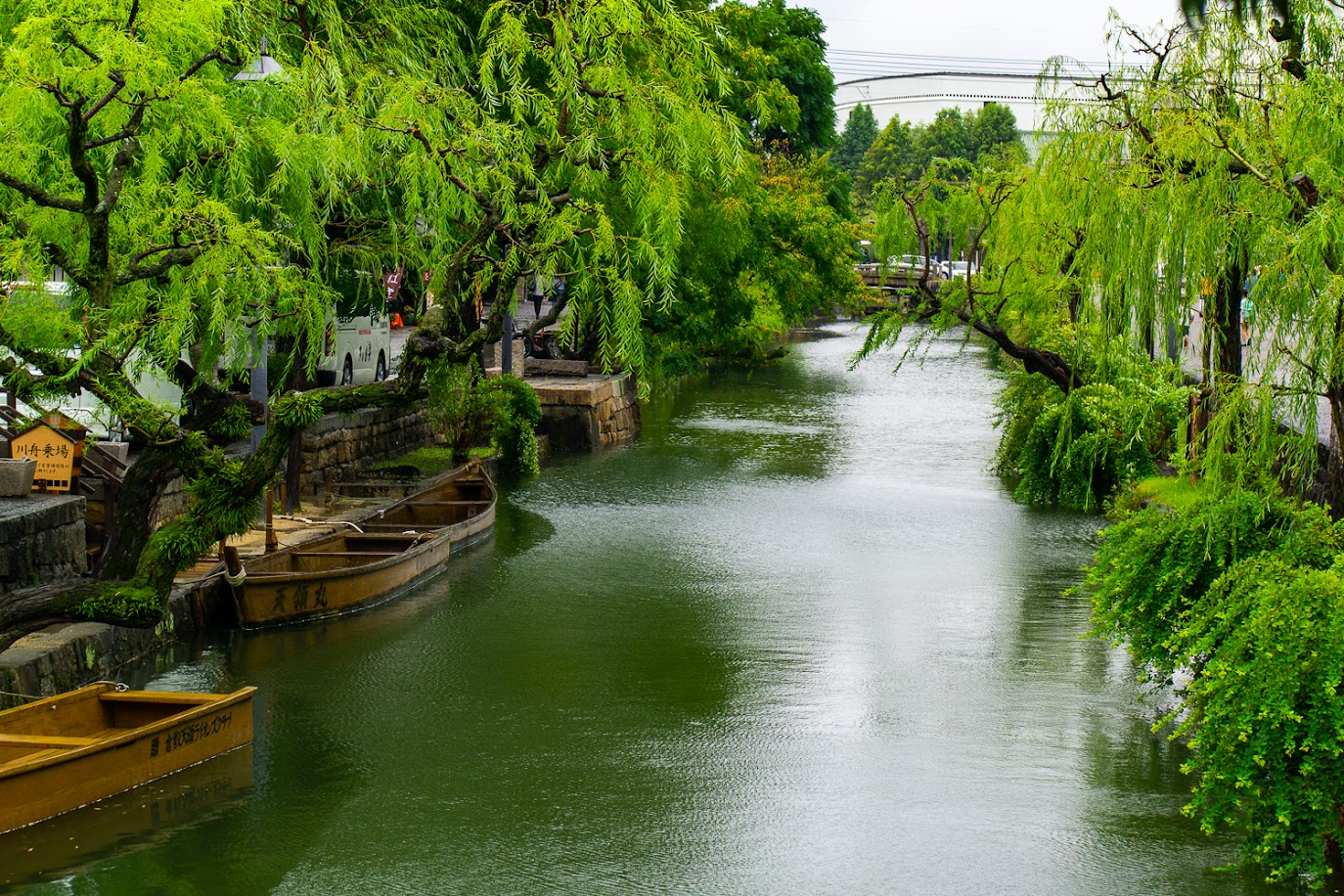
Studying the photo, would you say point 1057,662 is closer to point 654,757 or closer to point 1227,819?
point 654,757

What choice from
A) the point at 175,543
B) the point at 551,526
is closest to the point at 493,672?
the point at 175,543

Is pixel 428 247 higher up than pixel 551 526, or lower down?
higher up

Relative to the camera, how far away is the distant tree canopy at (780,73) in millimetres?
26703

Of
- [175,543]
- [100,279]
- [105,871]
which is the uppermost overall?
[100,279]

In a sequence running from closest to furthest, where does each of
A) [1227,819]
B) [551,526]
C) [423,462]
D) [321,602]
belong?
[1227,819] → [321,602] → [551,526] → [423,462]

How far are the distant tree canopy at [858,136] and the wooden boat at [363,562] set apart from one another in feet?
235

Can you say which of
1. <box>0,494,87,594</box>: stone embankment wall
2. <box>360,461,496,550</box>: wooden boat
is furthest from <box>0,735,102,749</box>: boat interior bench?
<box>360,461,496,550</box>: wooden boat

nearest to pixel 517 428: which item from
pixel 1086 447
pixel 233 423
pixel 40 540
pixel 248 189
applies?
pixel 1086 447

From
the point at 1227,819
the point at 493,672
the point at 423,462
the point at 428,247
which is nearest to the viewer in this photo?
the point at 1227,819

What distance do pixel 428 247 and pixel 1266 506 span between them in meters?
9.43

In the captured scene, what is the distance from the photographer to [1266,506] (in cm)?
868

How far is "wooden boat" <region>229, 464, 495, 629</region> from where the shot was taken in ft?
43.2

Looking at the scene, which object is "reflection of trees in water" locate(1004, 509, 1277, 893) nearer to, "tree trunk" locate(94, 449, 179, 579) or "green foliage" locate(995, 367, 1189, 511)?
"green foliage" locate(995, 367, 1189, 511)

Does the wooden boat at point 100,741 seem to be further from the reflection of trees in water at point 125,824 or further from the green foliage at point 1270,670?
the green foliage at point 1270,670
